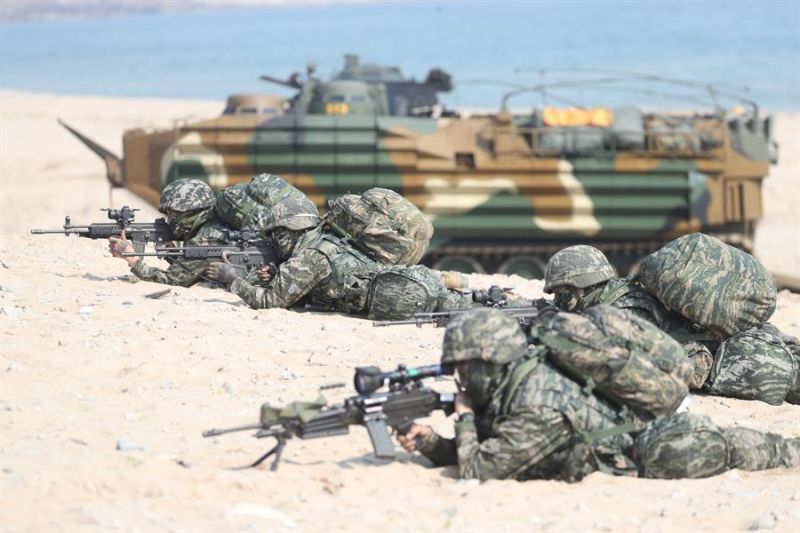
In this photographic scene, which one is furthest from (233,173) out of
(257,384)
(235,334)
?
(257,384)

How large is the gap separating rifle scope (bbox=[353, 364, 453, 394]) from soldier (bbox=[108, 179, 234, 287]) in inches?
191

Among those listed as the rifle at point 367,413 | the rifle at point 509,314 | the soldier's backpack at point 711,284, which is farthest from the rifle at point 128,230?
the rifle at point 367,413

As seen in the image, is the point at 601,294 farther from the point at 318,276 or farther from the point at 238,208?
the point at 238,208

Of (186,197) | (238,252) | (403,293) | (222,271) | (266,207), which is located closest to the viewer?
(403,293)

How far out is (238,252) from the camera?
11094mm

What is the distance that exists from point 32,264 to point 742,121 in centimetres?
894

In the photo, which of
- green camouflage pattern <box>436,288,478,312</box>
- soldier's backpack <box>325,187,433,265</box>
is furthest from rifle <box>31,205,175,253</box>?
green camouflage pattern <box>436,288,478,312</box>

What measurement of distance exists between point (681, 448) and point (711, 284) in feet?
5.40

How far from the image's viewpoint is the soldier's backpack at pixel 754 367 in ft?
28.3

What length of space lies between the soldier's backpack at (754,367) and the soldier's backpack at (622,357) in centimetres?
175

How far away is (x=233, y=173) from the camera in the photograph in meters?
17.1

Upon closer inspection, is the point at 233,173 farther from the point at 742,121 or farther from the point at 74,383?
the point at 74,383

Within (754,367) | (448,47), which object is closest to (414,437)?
(754,367)

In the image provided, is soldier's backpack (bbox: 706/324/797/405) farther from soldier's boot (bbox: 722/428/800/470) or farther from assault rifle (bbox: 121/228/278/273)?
assault rifle (bbox: 121/228/278/273)
